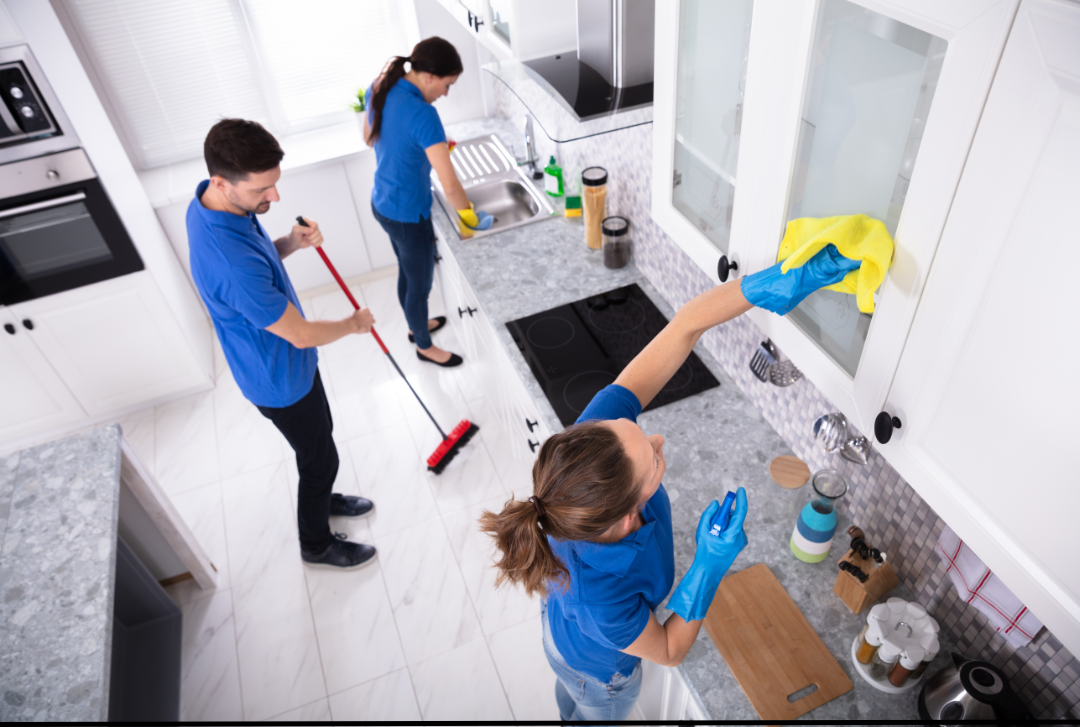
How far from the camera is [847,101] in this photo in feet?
2.91

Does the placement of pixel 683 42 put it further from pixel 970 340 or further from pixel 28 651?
pixel 28 651

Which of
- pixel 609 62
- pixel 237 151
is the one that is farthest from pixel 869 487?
pixel 237 151

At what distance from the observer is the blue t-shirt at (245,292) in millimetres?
1782

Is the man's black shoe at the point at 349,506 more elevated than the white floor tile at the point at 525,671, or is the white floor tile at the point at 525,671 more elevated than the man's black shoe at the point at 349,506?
the man's black shoe at the point at 349,506

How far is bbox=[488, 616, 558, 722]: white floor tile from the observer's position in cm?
218

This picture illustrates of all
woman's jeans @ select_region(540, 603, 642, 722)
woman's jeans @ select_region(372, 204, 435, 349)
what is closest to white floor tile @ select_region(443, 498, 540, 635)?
woman's jeans @ select_region(540, 603, 642, 722)

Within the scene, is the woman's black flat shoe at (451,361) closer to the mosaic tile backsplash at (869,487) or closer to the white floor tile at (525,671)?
the mosaic tile backsplash at (869,487)

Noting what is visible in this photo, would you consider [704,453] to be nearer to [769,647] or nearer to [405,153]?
[769,647]

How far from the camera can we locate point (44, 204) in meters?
2.70

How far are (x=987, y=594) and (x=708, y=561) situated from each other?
50cm

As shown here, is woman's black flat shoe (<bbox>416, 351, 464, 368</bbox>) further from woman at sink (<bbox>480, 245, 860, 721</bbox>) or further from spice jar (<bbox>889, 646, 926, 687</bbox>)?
spice jar (<bbox>889, 646, 926, 687</bbox>)

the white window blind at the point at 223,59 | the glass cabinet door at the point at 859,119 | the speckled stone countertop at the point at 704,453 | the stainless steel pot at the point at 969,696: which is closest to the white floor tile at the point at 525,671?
the speckled stone countertop at the point at 704,453

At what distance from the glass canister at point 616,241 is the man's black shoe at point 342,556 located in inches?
58.5

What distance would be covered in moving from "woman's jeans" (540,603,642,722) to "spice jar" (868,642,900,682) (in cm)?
53
